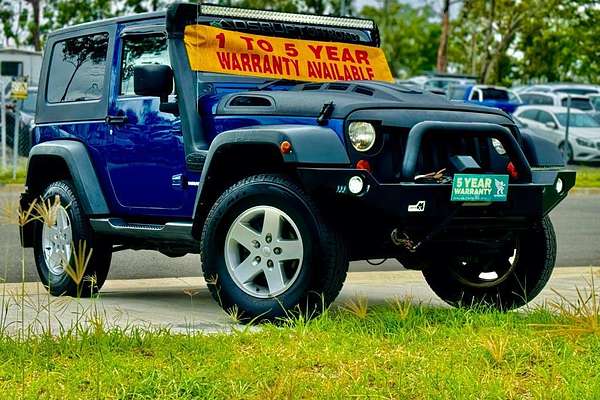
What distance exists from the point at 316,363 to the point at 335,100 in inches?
93.5

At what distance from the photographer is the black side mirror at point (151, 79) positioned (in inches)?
338

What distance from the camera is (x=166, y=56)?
8992 millimetres

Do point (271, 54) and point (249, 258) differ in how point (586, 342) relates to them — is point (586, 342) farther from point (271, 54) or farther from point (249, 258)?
point (271, 54)

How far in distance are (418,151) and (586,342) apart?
64.1 inches

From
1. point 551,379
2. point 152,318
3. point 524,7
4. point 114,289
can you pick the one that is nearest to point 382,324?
point 551,379

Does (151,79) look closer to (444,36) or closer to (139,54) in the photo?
(139,54)

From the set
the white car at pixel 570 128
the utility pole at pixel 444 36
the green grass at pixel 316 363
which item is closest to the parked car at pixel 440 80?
the utility pole at pixel 444 36

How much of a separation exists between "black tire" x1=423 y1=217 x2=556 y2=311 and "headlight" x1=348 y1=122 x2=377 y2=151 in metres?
1.18

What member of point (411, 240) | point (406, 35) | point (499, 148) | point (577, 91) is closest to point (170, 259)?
point (499, 148)

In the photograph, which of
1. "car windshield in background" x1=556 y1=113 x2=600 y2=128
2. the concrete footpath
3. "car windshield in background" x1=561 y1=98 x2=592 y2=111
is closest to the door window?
"car windshield in background" x1=556 y1=113 x2=600 y2=128

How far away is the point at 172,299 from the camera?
9742 mm

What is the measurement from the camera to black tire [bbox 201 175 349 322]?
7414mm

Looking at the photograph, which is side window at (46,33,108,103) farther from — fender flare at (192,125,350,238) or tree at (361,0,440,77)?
tree at (361,0,440,77)

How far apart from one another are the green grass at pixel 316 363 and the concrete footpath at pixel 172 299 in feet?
2.72
